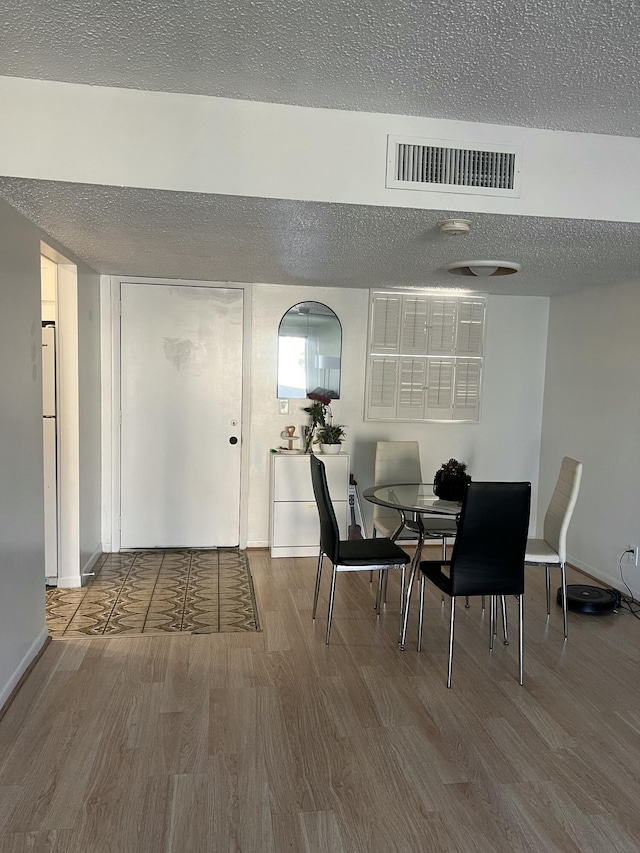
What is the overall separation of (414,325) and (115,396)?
7.97 ft

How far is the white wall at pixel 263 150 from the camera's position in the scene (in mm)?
2203

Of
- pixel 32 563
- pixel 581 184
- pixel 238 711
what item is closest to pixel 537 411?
pixel 581 184

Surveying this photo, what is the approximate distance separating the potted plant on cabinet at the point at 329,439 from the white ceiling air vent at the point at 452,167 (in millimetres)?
2631

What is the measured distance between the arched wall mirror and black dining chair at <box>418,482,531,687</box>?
237cm

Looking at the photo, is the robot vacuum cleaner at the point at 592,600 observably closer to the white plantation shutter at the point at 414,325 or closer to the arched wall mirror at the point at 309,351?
the white plantation shutter at the point at 414,325

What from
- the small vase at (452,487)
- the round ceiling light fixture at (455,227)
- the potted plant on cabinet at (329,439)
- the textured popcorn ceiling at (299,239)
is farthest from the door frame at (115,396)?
the round ceiling light fixture at (455,227)

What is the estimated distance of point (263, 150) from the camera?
2.33 m

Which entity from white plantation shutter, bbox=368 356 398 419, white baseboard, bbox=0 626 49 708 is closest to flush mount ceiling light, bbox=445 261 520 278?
white plantation shutter, bbox=368 356 398 419

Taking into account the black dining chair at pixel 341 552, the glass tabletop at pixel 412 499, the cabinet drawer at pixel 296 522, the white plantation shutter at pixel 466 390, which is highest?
the white plantation shutter at pixel 466 390

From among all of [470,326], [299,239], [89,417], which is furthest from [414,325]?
[89,417]

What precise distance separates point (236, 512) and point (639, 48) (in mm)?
4015

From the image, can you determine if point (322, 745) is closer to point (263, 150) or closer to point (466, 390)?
point (263, 150)

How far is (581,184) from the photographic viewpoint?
8.33ft

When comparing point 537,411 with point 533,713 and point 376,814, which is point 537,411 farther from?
point 376,814
